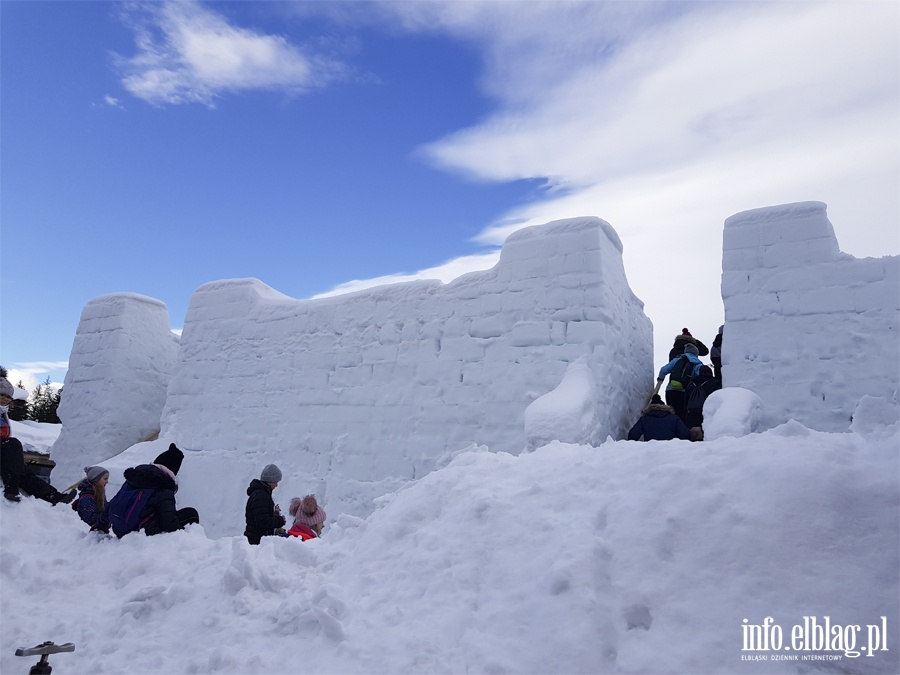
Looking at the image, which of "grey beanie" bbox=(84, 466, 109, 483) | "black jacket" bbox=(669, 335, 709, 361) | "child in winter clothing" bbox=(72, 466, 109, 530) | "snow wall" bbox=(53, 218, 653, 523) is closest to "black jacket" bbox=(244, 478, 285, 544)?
"child in winter clothing" bbox=(72, 466, 109, 530)

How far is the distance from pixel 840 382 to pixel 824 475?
3.61 meters

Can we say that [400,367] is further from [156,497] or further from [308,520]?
[156,497]

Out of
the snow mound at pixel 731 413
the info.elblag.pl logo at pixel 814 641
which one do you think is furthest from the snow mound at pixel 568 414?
the info.elblag.pl logo at pixel 814 641

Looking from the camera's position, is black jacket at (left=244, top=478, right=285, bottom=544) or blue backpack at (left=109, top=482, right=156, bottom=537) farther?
black jacket at (left=244, top=478, right=285, bottom=544)

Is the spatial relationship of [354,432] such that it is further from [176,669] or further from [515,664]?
[515,664]

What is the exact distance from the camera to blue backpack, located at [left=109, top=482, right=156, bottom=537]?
15.5ft

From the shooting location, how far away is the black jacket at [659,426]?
19.7ft

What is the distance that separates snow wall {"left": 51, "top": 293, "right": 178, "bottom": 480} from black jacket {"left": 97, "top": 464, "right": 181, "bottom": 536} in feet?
20.8

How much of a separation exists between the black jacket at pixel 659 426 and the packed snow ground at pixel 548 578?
6.93ft

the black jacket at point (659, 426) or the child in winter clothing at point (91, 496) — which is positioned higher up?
the black jacket at point (659, 426)

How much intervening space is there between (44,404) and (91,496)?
85.0 feet

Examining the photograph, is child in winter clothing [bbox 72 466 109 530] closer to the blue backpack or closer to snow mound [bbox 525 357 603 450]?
the blue backpack

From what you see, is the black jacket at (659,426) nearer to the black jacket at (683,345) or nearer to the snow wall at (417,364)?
the snow wall at (417,364)

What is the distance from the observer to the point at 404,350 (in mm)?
7801
